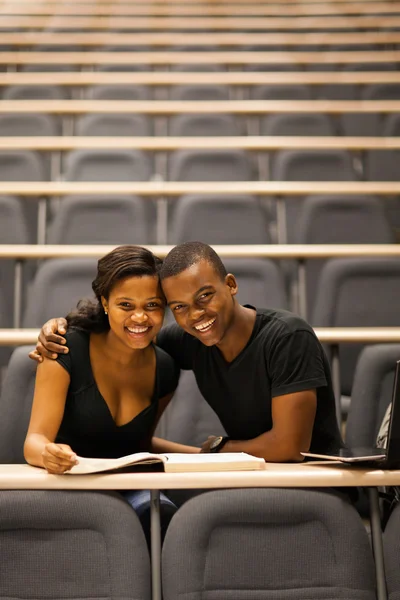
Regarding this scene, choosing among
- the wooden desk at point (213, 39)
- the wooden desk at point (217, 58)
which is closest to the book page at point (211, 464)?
the wooden desk at point (217, 58)

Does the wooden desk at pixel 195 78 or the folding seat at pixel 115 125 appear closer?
the folding seat at pixel 115 125

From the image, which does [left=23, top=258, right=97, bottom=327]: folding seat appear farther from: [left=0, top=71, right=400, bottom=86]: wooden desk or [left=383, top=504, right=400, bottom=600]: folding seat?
[left=0, top=71, right=400, bottom=86]: wooden desk

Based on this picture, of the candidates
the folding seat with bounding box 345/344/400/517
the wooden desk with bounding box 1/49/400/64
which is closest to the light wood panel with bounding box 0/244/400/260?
the folding seat with bounding box 345/344/400/517

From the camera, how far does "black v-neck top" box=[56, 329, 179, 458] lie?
2.51 ft

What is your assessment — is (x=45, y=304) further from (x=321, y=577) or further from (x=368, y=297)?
(x=321, y=577)

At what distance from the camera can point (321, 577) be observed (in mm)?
581

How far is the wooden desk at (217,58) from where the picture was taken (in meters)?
1.99

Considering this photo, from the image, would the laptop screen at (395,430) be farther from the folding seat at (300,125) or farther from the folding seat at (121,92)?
the folding seat at (121,92)

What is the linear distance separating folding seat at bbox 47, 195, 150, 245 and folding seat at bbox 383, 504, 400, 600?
0.79 m

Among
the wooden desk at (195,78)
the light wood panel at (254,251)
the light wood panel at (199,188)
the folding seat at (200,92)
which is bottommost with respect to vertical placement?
the light wood panel at (254,251)

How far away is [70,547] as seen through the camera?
58 centimetres

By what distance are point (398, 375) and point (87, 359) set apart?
0.33 m

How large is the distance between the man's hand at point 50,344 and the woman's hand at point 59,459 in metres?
0.18

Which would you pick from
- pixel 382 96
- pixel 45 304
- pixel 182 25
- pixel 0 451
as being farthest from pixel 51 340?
pixel 182 25
